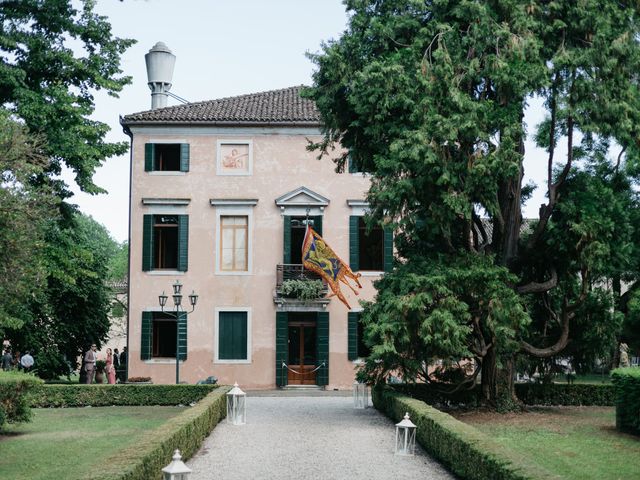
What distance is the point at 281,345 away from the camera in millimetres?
31594

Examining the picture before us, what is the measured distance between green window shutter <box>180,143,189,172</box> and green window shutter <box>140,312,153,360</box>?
547cm

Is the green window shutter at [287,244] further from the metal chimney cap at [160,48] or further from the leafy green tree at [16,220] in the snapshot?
the leafy green tree at [16,220]

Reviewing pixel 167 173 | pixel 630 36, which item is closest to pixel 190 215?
pixel 167 173

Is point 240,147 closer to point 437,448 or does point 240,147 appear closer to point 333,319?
point 333,319

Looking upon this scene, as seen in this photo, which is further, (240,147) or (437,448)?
(240,147)

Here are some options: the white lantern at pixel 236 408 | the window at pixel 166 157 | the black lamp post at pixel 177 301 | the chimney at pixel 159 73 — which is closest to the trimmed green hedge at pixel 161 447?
the white lantern at pixel 236 408

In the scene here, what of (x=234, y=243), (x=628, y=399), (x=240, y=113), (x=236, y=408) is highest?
(x=240, y=113)

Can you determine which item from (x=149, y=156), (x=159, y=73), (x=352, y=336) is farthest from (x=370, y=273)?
(x=159, y=73)

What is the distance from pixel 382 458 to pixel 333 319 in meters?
17.7

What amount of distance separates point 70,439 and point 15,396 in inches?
76.0

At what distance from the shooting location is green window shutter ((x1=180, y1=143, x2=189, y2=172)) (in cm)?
3238

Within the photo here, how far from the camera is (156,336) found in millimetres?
31859

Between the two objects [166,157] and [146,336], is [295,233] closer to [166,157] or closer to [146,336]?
[166,157]

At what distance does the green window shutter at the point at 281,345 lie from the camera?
31.5 meters
